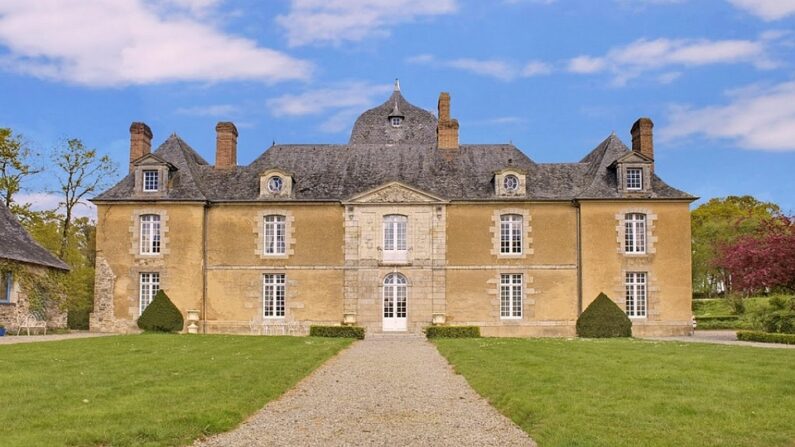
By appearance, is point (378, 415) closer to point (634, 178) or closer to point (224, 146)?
point (634, 178)

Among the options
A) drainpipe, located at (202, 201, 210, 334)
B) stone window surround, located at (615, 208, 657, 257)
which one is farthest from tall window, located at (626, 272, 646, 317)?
drainpipe, located at (202, 201, 210, 334)

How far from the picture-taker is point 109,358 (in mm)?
13906

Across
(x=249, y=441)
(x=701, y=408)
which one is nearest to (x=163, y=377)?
(x=249, y=441)

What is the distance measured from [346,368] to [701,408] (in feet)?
22.7

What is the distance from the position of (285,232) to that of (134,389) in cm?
1633

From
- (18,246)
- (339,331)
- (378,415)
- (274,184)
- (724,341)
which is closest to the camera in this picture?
(378,415)

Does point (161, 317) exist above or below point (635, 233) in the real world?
below

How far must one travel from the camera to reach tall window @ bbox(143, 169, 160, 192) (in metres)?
26.1

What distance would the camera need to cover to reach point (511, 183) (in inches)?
1018

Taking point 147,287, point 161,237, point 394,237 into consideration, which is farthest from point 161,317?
point 394,237

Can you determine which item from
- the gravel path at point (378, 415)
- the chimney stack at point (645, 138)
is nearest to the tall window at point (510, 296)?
the chimney stack at point (645, 138)

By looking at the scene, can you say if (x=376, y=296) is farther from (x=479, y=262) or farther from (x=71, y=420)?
(x=71, y=420)

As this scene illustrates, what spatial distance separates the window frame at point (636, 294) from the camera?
25141 millimetres

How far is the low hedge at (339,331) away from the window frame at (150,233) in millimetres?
6549
